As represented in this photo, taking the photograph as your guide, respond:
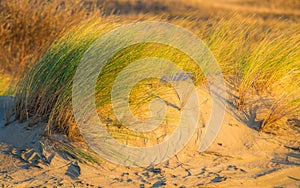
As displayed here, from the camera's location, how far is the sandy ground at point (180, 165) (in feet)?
12.6

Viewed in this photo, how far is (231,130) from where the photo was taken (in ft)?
14.8

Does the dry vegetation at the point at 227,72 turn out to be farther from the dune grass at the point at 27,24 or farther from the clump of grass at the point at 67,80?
the dune grass at the point at 27,24

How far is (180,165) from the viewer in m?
4.08

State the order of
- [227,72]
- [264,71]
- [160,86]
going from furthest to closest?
1. [227,72]
2. [264,71]
3. [160,86]

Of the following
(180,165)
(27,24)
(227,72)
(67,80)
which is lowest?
(180,165)

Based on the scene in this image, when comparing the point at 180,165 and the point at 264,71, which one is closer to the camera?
the point at 180,165

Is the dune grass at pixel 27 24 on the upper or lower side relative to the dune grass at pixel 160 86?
upper

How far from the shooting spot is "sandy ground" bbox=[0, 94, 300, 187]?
385 centimetres

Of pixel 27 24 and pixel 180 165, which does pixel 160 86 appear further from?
pixel 27 24

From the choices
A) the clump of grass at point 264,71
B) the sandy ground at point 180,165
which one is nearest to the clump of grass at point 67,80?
the sandy ground at point 180,165

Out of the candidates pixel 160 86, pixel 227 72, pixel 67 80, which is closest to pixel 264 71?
pixel 227 72

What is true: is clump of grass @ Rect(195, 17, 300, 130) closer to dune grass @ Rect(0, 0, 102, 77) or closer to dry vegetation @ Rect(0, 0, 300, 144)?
dry vegetation @ Rect(0, 0, 300, 144)

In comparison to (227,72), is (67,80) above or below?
below

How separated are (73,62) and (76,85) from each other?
0.23m
